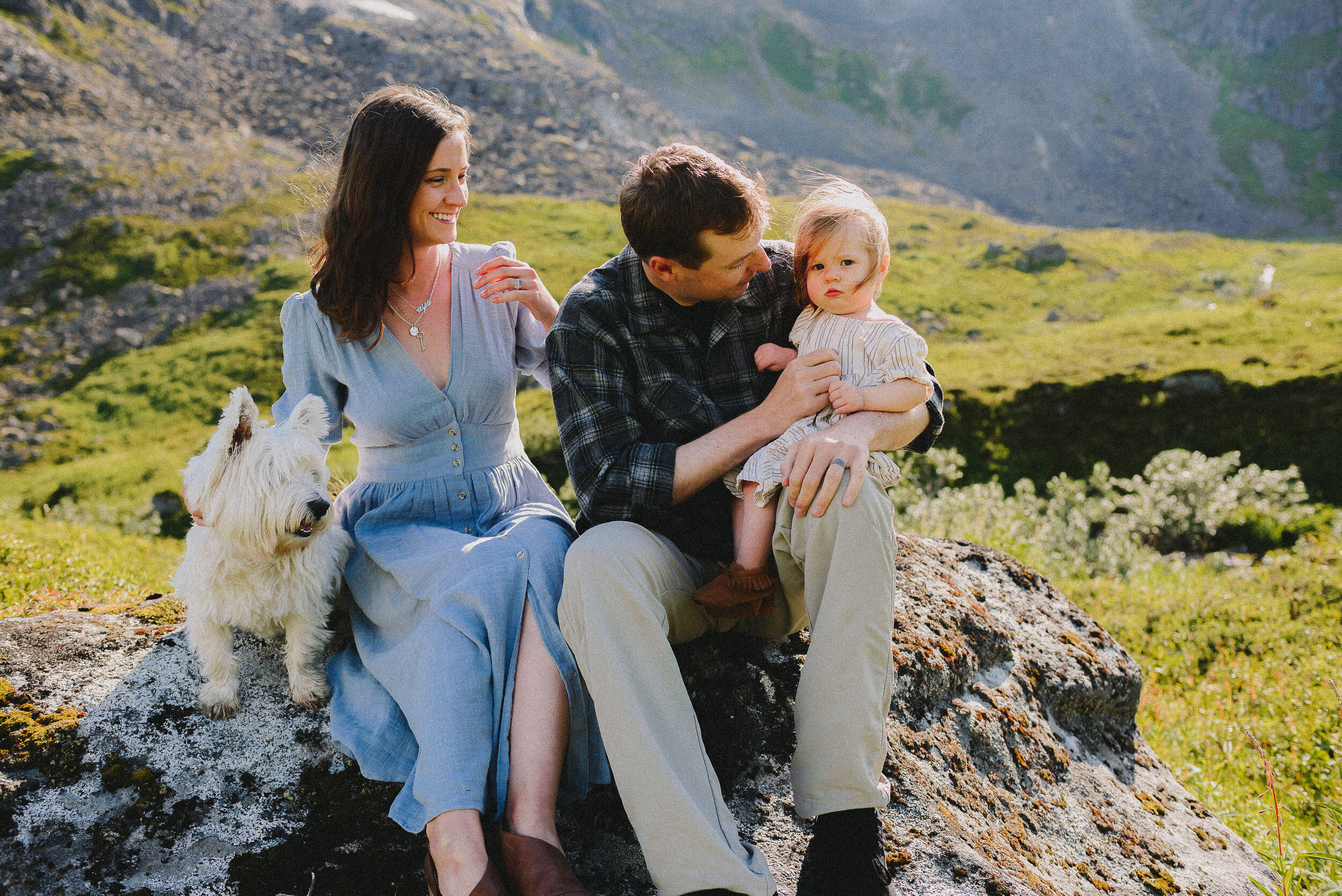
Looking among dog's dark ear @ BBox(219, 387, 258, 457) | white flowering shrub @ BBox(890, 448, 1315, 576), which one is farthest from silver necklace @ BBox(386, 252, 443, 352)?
white flowering shrub @ BBox(890, 448, 1315, 576)

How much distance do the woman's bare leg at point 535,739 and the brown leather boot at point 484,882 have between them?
0.15 meters

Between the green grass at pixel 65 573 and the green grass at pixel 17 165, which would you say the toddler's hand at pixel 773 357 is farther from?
the green grass at pixel 17 165

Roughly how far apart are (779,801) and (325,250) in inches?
136

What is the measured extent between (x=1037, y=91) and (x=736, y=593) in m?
134

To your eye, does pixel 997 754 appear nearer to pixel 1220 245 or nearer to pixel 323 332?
pixel 323 332

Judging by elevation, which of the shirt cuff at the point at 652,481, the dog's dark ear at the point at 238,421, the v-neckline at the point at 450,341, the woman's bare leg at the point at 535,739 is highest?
the v-neckline at the point at 450,341

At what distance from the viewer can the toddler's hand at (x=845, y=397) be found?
3656 millimetres

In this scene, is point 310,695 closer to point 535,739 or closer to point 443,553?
point 443,553

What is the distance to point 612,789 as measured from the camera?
3354 millimetres

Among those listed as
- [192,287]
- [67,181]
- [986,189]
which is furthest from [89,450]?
[986,189]

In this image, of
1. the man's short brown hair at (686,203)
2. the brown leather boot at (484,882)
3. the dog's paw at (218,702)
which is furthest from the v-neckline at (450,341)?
the brown leather boot at (484,882)

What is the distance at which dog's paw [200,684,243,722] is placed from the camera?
3314 millimetres

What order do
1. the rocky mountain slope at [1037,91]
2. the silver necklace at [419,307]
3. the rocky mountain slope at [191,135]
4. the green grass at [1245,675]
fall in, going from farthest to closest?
the rocky mountain slope at [1037,91] < the rocky mountain slope at [191,135] < the green grass at [1245,675] < the silver necklace at [419,307]

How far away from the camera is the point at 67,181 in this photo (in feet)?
130
